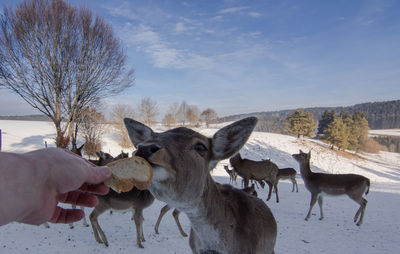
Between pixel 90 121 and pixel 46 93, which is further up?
pixel 46 93

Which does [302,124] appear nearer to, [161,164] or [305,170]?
[305,170]

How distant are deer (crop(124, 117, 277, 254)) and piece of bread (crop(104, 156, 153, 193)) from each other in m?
0.06

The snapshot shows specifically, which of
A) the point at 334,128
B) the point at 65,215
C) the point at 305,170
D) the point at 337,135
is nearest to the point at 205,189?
the point at 65,215

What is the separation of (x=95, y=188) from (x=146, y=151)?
0.64 meters

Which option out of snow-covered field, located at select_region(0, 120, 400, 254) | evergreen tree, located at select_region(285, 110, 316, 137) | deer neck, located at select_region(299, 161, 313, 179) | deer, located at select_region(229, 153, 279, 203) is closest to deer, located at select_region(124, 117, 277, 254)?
snow-covered field, located at select_region(0, 120, 400, 254)

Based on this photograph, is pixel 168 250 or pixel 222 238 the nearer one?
pixel 222 238

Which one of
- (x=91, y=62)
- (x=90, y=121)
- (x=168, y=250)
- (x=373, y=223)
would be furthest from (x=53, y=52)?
(x=373, y=223)

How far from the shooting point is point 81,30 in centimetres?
1286

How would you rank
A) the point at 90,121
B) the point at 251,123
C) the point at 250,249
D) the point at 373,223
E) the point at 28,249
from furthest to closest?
the point at 90,121 < the point at 373,223 < the point at 28,249 < the point at 250,249 < the point at 251,123

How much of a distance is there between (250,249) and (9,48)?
15.3m

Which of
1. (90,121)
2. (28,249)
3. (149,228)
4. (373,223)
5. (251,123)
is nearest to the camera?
(251,123)

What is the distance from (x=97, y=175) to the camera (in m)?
1.40

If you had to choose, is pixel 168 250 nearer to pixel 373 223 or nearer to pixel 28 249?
pixel 28 249

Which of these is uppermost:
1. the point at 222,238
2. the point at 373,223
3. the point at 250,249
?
the point at 222,238
